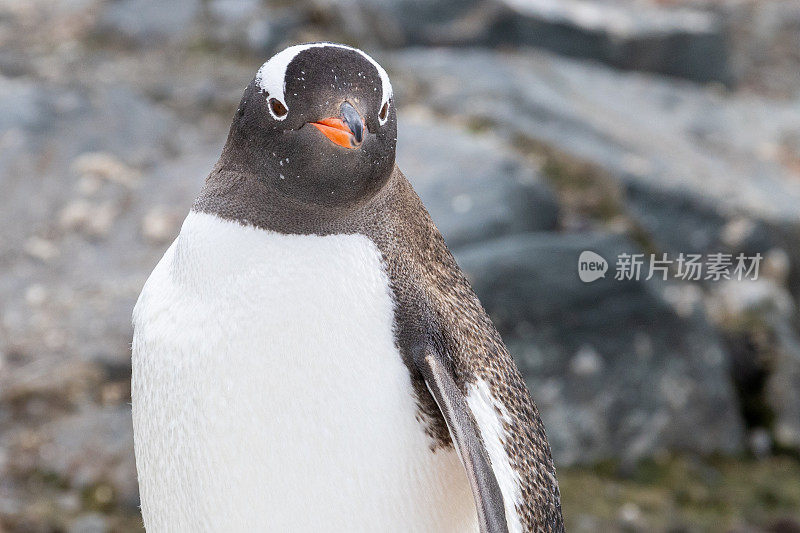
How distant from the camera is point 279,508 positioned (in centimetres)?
127

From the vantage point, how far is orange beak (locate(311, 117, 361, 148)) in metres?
1.17

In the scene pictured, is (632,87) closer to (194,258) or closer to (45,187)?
(45,187)

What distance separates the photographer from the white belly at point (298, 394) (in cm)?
124

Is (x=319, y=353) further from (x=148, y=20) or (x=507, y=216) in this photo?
(x=148, y=20)

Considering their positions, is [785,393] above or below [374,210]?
above

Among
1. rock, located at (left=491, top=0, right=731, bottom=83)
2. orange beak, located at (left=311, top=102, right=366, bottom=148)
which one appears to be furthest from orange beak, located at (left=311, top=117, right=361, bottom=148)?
rock, located at (left=491, top=0, right=731, bottom=83)

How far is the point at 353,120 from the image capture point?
117 centimetres

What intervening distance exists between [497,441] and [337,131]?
18.0 inches

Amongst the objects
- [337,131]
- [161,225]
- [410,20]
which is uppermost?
[410,20]

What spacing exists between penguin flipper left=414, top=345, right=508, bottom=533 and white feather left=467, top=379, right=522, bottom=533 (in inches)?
1.1

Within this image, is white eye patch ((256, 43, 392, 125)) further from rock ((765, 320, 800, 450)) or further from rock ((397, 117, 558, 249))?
rock ((765, 320, 800, 450))

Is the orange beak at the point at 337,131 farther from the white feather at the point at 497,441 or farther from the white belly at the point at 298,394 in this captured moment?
the white feather at the point at 497,441

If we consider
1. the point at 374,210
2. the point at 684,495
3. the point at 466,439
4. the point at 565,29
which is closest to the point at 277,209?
the point at 374,210

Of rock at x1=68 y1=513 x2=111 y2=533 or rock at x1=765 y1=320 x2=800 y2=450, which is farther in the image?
rock at x1=765 y1=320 x2=800 y2=450
